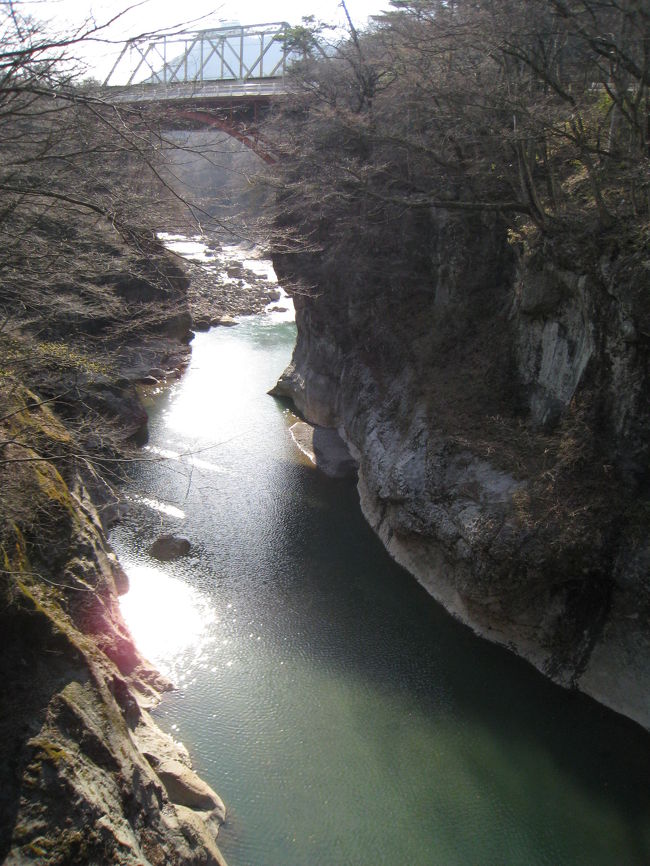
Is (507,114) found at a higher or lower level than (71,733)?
higher

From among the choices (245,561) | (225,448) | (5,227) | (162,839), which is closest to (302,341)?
(225,448)

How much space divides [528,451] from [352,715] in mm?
5413

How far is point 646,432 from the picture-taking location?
10.1 meters

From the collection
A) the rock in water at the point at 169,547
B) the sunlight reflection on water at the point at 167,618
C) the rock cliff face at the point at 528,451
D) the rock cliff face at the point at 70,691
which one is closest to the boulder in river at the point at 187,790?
the rock cliff face at the point at 70,691

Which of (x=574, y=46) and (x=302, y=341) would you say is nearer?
(x=574, y=46)

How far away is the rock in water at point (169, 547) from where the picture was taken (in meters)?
13.5

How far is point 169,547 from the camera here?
44.8 ft

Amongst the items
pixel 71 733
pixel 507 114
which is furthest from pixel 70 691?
pixel 507 114

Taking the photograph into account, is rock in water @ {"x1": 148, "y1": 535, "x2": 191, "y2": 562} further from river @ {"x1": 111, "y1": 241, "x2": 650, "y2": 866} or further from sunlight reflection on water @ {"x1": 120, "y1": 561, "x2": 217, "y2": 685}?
sunlight reflection on water @ {"x1": 120, "y1": 561, "x2": 217, "y2": 685}

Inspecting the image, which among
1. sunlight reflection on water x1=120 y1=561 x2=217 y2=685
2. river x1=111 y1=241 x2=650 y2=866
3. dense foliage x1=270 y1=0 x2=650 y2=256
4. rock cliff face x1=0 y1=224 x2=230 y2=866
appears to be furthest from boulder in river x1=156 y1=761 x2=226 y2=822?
dense foliage x1=270 y1=0 x2=650 y2=256

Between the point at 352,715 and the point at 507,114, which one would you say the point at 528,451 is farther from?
the point at 507,114

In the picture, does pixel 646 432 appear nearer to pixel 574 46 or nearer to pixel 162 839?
pixel 574 46

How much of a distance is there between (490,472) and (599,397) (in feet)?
7.44

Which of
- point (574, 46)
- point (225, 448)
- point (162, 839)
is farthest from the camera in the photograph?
point (225, 448)
